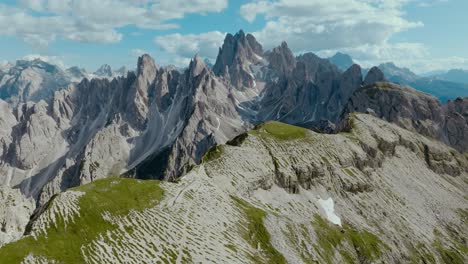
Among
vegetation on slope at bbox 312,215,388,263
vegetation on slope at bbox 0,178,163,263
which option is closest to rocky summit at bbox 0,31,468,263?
vegetation on slope at bbox 0,178,163,263

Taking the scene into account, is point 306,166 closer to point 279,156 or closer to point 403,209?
point 279,156

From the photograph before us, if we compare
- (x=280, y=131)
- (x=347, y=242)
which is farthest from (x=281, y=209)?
(x=280, y=131)

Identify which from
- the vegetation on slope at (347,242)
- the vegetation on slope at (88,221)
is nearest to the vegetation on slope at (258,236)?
the vegetation on slope at (347,242)

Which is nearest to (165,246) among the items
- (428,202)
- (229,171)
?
(229,171)

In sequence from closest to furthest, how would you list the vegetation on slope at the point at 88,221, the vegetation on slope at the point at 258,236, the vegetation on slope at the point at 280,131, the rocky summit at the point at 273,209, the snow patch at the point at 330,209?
the vegetation on slope at the point at 88,221
the rocky summit at the point at 273,209
the vegetation on slope at the point at 258,236
the snow patch at the point at 330,209
the vegetation on slope at the point at 280,131

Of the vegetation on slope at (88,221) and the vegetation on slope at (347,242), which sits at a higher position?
the vegetation on slope at (88,221)

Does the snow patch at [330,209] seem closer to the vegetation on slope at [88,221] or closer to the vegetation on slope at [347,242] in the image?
the vegetation on slope at [347,242]
